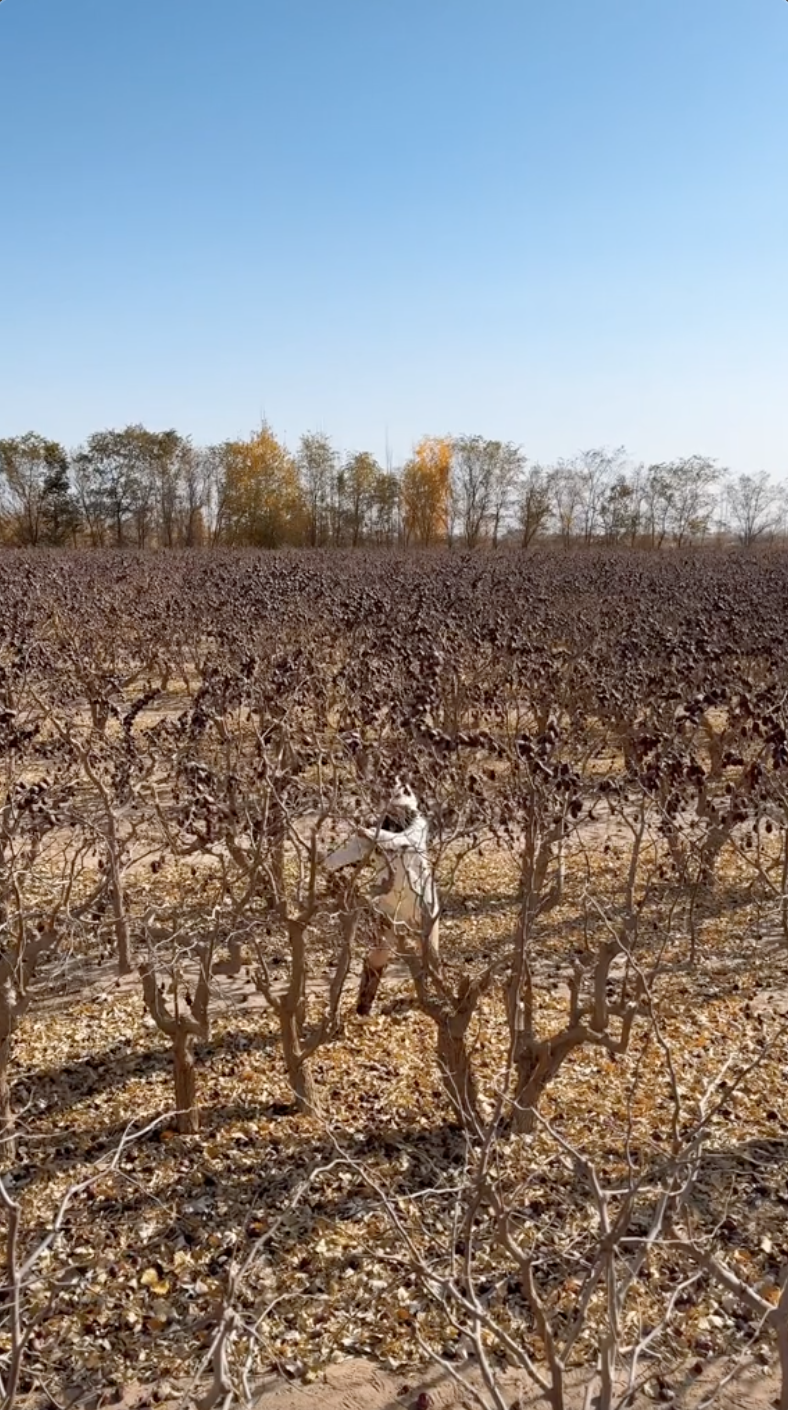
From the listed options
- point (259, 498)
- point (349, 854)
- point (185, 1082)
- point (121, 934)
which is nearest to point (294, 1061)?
point (185, 1082)

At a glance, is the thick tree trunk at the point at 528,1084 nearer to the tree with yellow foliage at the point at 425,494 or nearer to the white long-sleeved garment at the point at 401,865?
the white long-sleeved garment at the point at 401,865

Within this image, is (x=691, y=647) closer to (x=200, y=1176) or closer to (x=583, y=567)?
(x=200, y=1176)

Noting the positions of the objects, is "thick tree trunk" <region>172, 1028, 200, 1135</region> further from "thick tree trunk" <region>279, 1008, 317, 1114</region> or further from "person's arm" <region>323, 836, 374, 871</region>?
"person's arm" <region>323, 836, 374, 871</region>

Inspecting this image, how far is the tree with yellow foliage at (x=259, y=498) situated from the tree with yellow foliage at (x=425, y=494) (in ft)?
21.7

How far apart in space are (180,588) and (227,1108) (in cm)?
1369

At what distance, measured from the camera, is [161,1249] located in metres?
4.11

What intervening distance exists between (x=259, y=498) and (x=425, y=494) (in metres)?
9.64

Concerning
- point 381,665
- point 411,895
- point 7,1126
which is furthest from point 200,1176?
point 381,665

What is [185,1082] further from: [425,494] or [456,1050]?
[425,494]

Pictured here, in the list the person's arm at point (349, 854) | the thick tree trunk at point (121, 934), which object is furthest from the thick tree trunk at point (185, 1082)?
the thick tree trunk at point (121, 934)

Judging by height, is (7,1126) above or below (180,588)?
below

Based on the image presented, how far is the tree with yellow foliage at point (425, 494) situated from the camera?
52062 mm

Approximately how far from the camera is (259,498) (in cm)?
4738

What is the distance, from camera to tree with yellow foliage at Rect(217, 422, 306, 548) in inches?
1868
